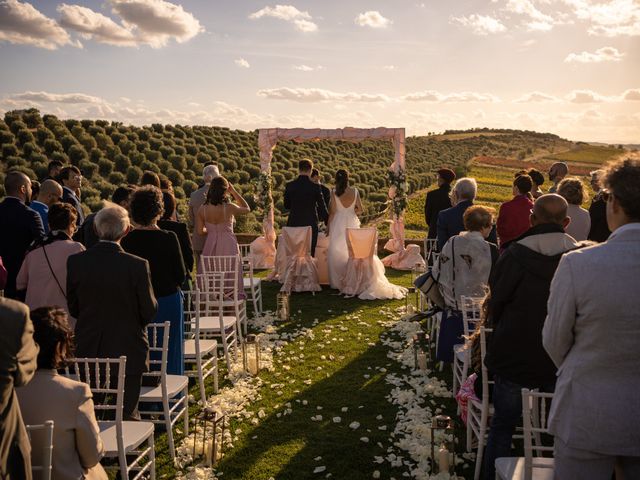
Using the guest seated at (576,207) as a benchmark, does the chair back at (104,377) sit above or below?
below

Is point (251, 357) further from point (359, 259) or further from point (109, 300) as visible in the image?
point (359, 259)

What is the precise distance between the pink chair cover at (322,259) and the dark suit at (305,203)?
149 millimetres

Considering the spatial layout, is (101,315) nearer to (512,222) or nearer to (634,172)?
(634,172)

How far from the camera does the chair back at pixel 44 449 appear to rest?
228 cm

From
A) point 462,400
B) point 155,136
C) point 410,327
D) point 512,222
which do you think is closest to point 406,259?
point 410,327

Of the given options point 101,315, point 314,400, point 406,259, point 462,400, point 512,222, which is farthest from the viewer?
point 406,259

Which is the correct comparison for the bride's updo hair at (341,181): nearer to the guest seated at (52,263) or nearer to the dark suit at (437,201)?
the dark suit at (437,201)

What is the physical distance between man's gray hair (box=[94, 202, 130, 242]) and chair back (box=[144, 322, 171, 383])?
0.72m

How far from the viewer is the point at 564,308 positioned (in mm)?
2135

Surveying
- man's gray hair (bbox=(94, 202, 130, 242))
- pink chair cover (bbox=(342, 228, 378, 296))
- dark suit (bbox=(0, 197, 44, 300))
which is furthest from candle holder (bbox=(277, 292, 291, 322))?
man's gray hair (bbox=(94, 202, 130, 242))

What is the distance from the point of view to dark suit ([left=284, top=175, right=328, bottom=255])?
389 inches

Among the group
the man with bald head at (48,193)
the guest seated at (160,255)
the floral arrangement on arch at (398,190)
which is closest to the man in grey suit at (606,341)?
the guest seated at (160,255)

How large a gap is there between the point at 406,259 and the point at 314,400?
7.37m

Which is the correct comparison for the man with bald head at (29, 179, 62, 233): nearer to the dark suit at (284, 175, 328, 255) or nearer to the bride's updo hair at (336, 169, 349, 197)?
the dark suit at (284, 175, 328, 255)
